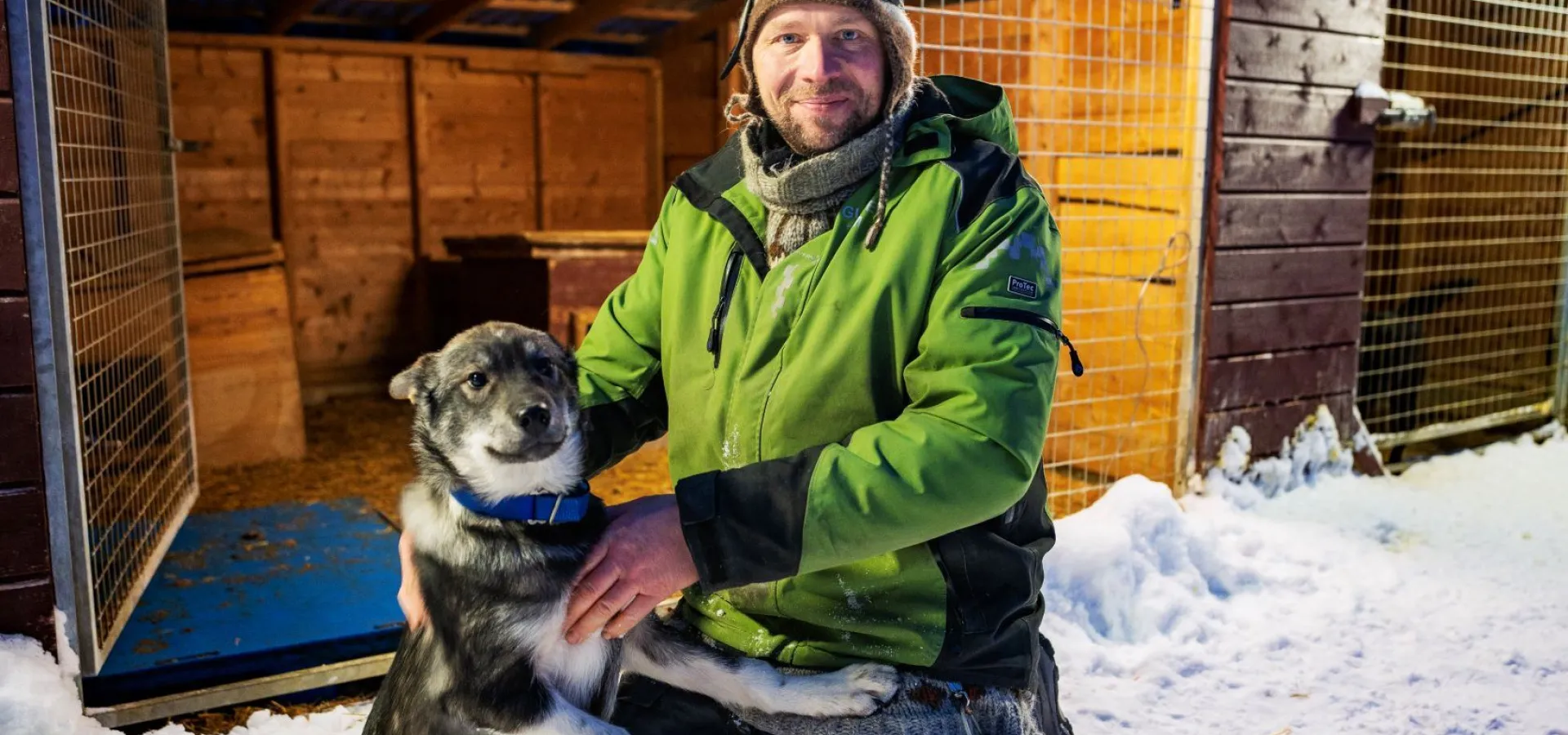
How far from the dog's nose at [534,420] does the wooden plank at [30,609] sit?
6.21 ft

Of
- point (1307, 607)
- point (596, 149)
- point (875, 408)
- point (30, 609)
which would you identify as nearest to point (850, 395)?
point (875, 408)

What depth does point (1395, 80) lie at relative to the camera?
771cm

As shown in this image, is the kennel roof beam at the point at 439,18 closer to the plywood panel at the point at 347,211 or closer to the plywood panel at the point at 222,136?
the plywood panel at the point at 347,211

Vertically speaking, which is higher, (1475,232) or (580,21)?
(580,21)

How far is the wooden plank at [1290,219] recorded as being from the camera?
5.01 metres

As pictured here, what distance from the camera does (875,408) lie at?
1937mm

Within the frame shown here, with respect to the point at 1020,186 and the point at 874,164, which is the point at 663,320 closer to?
the point at 874,164

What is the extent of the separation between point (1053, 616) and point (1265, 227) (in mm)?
2287

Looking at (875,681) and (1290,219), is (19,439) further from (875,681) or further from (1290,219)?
(1290,219)

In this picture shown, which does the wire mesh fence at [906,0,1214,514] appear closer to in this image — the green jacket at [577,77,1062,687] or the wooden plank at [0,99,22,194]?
the green jacket at [577,77,1062,687]

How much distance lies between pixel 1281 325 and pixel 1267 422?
1.44 feet

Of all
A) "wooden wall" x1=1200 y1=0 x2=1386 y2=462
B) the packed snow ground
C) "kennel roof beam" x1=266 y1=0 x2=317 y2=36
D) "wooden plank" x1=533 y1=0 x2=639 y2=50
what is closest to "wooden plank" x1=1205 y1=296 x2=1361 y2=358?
"wooden wall" x1=1200 y1=0 x2=1386 y2=462

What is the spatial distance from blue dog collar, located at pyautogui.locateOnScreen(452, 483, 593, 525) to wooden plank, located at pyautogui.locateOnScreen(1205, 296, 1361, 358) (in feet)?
12.4

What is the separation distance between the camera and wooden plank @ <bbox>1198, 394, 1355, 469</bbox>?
5121 mm
